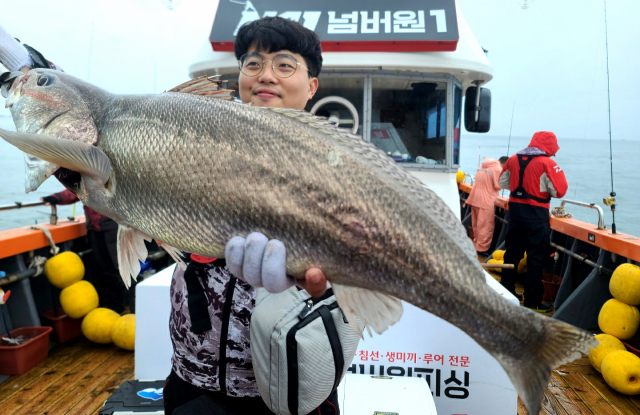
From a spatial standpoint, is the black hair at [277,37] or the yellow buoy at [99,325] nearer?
the black hair at [277,37]

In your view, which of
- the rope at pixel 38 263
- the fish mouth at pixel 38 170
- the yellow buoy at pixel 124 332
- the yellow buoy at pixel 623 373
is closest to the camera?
the fish mouth at pixel 38 170

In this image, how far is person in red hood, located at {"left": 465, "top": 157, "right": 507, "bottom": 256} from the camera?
31.0 feet

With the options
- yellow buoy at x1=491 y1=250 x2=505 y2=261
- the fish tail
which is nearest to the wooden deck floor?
the fish tail

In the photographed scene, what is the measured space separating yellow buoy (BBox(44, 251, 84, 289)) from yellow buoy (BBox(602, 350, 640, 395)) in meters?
5.81

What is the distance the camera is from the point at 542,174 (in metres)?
6.70

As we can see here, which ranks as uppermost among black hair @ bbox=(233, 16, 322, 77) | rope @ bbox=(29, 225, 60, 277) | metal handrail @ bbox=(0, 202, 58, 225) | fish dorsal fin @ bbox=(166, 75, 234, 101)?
black hair @ bbox=(233, 16, 322, 77)

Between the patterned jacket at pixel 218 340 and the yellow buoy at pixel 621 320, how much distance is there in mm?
4489

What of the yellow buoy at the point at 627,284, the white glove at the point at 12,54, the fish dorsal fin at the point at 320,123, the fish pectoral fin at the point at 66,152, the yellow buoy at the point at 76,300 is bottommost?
the yellow buoy at the point at 76,300

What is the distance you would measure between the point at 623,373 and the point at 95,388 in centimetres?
496

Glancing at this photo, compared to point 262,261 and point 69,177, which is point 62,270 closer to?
point 69,177

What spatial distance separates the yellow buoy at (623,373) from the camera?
4.02 m

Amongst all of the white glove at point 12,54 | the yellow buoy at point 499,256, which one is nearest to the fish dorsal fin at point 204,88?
the white glove at point 12,54

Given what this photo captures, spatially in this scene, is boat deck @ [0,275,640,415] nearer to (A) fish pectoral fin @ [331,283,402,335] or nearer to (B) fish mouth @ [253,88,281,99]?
(A) fish pectoral fin @ [331,283,402,335]

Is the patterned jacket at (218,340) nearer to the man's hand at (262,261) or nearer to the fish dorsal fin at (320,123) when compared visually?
the man's hand at (262,261)
